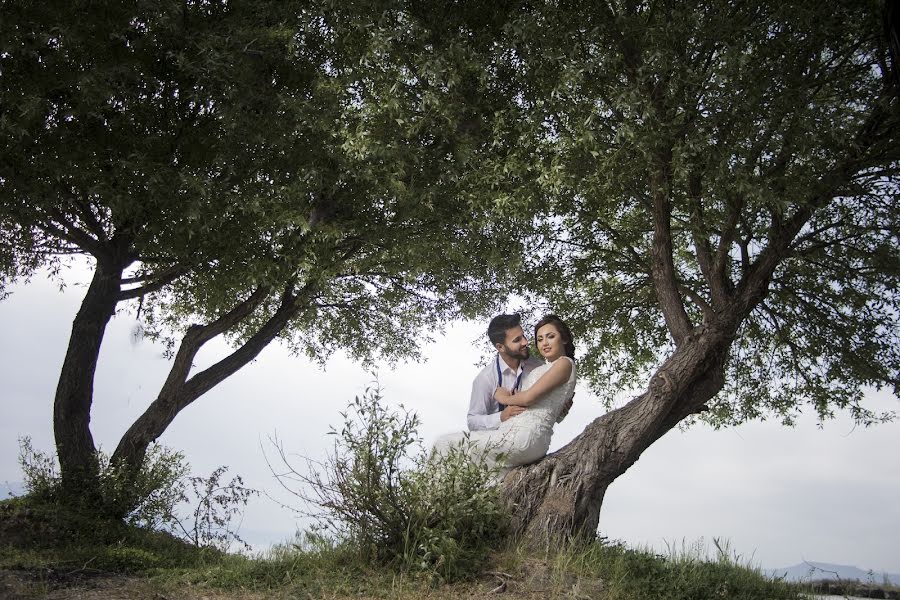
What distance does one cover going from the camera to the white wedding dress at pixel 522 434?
9781 mm

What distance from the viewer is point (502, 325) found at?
10023 millimetres

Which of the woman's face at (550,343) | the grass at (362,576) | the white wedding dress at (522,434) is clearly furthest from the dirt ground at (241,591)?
the woman's face at (550,343)

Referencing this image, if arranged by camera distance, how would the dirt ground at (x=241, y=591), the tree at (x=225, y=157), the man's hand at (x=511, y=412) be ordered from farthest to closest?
the tree at (x=225, y=157) → the man's hand at (x=511, y=412) → the dirt ground at (x=241, y=591)

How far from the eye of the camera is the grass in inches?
332

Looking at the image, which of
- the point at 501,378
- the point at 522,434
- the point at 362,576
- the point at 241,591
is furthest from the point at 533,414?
the point at 241,591

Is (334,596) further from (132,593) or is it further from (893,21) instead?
(893,21)

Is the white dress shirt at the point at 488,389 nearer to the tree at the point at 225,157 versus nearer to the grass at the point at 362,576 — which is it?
the grass at the point at 362,576

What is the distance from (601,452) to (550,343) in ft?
5.20

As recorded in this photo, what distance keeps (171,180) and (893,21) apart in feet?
35.9

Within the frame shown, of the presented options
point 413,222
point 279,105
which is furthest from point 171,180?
point 413,222

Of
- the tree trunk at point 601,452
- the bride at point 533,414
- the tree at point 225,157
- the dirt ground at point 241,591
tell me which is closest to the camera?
the dirt ground at point 241,591

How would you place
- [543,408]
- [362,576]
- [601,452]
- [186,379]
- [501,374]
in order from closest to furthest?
[362,576], [543,408], [601,452], [501,374], [186,379]

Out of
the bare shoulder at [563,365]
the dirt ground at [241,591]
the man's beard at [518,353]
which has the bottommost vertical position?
the dirt ground at [241,591]

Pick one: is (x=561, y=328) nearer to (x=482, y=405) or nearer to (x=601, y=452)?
(x=482, y=405)
